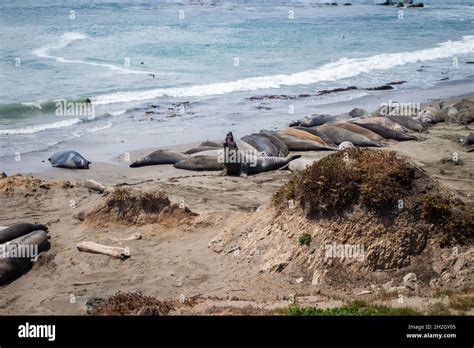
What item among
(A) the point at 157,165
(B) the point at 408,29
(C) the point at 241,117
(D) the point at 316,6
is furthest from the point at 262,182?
(D) the point at 316,6

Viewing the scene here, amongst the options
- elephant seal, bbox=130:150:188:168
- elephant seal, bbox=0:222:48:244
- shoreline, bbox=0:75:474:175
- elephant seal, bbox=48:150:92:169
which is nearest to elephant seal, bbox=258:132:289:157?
shoreline, bbox=0:75:474:175

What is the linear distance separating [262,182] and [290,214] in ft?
17.2

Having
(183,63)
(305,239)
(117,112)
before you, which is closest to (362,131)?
(117,112)

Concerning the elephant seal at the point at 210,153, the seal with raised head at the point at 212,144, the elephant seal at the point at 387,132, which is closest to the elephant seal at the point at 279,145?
the seal with raised head at the point at 212,144

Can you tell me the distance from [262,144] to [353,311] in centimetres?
1067

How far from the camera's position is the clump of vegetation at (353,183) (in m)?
9.52

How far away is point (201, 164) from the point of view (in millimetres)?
16844

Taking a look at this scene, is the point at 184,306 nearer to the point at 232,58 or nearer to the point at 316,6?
the point at 232,58

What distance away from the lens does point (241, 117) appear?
79.2ft

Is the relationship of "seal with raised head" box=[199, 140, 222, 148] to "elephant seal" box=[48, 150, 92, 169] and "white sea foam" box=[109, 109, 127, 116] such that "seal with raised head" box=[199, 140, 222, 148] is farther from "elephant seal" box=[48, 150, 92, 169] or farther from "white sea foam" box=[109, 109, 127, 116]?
"white sea foam" box=[109, 109, 127, 116]

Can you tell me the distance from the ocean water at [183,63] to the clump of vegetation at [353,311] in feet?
41.8

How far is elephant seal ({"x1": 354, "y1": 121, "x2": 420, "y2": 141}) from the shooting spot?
19625 mm

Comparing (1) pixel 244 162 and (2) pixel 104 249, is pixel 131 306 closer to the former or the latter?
(2) pixel 104 249

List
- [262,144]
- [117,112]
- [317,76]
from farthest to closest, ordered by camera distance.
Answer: [317,76] → [117,112] → [262,144]
